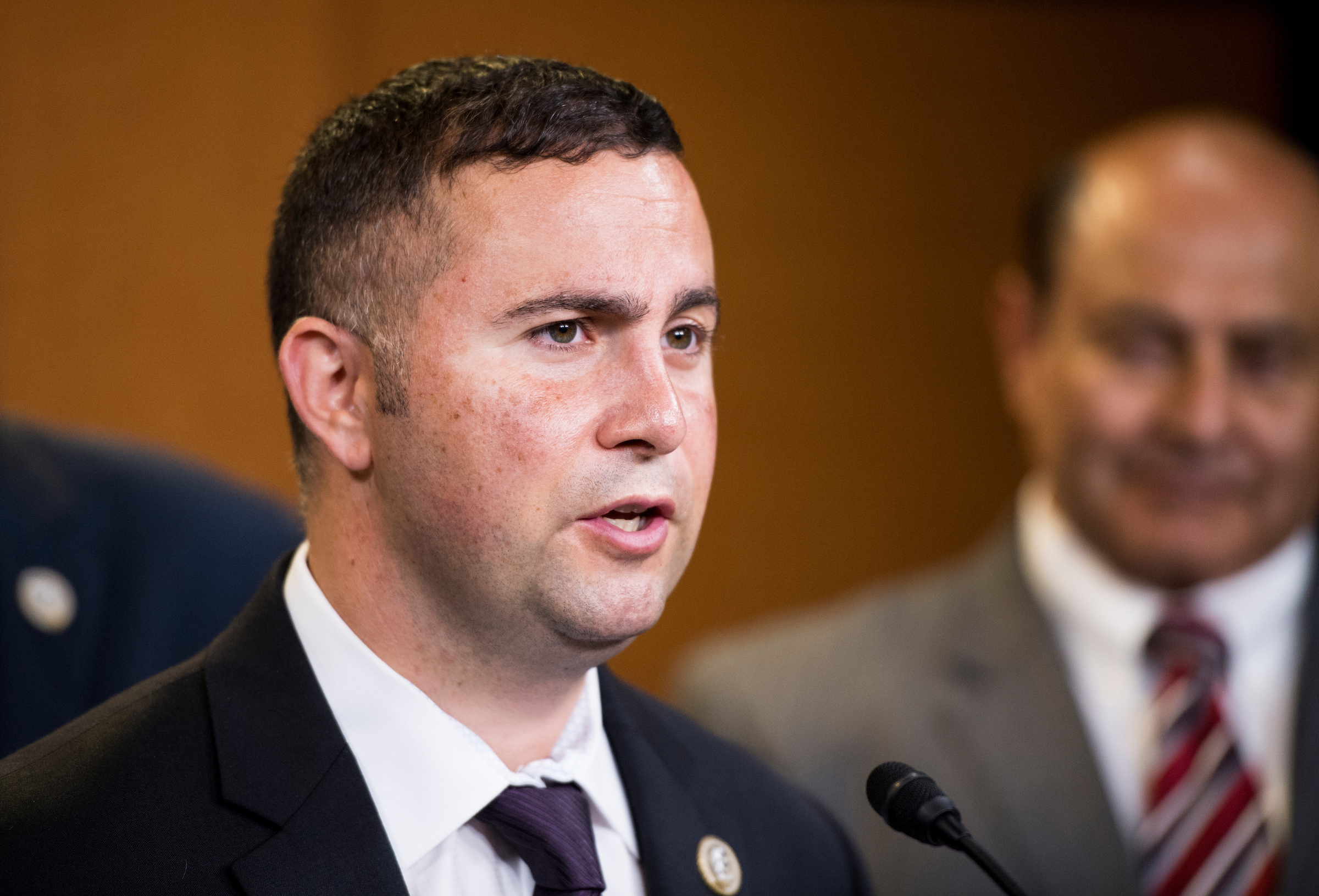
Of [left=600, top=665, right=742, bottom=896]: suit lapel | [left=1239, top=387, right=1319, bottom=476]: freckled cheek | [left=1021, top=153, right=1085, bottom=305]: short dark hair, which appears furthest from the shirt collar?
[left=600, top=665, right=742, bottom=896]: suit lapel

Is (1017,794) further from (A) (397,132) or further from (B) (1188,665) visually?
(A) (397,132)

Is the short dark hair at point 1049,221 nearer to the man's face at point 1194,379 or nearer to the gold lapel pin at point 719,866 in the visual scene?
the man's face at point 1194,379

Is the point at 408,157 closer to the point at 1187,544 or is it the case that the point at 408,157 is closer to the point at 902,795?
the point at 902,795

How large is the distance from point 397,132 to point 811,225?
2.27 metres

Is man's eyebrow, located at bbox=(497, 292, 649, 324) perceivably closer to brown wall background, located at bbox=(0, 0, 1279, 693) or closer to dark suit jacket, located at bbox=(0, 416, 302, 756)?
dark suit jacket, located at bbox=(0, 416, 302, 756)

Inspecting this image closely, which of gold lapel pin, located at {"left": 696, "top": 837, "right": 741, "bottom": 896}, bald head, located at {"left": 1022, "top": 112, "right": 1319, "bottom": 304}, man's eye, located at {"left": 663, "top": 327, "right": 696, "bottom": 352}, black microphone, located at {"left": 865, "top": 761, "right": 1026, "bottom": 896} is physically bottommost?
gold lapel pin, located at {"left": 696, "top": 837, "right": 741, "bottom": 896}

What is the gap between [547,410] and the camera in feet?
3.41

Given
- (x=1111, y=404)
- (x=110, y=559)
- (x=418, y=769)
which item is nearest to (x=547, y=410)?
(x=418, y=769)

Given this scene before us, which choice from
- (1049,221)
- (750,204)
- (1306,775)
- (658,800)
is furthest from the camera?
(750,204)

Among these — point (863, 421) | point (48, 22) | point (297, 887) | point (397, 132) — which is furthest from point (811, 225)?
point (297, 887)

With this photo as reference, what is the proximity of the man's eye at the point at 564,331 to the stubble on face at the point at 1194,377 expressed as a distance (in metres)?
1.47

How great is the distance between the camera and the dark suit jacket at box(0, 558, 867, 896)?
1004 mm

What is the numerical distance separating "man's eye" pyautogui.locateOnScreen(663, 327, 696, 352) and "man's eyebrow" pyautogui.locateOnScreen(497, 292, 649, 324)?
77mm

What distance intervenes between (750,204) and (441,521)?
2259 millimetres
